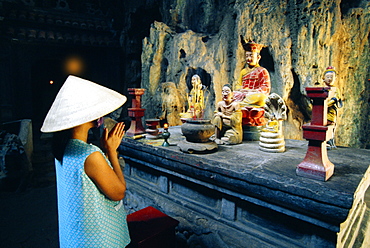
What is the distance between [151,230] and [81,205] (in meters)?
0.99

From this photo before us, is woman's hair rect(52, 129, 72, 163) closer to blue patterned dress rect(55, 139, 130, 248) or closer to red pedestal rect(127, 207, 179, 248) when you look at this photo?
blue patterned dress rect(55, 139, 130, 248)

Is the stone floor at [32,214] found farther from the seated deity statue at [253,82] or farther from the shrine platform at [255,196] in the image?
the seated deity statue at [253,82]

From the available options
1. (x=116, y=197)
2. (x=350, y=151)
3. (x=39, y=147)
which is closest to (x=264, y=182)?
(x=116, y=197)

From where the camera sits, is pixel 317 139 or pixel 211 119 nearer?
pixel 317 139

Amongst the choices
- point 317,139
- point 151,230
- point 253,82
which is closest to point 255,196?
point 317,139

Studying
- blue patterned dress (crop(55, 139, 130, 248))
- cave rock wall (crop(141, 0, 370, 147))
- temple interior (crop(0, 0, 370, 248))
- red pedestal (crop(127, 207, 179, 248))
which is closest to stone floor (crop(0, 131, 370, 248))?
temple interior (crop(0, 0, 370, 248))

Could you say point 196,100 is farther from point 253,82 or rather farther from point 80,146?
point 80,146

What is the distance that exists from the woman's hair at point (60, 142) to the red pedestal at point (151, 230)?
1.10 meters

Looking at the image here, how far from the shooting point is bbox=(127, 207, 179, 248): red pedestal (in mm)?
2125

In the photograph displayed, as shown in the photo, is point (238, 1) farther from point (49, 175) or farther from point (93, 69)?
point (93, 69)

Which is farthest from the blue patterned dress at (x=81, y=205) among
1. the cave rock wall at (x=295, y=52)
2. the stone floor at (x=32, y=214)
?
the cave rock wall at (x=295, y=52)

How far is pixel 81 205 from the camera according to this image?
1.48 meters

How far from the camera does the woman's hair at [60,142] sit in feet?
5.02

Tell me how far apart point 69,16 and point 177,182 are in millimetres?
11544
